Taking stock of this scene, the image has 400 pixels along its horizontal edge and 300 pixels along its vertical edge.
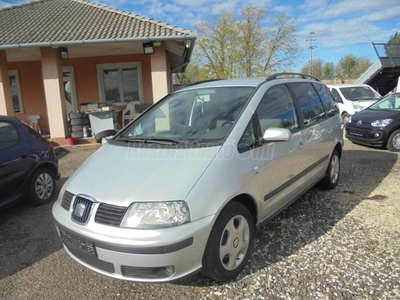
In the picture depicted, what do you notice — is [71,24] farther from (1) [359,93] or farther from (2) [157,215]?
→ (1) [359,93]

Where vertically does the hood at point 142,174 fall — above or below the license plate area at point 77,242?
above

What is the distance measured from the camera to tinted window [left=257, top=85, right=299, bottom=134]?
10.1ft

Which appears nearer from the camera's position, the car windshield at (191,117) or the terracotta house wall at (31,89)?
the car windshield at (191,117)

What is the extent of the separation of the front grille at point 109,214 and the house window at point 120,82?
9.96 m

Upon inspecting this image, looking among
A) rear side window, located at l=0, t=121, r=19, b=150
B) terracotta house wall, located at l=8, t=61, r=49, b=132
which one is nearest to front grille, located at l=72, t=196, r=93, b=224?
rear side window, located at l=0, t=121, r=19, b=150

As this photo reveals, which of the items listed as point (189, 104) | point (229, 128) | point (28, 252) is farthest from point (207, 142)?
point (28, 252)

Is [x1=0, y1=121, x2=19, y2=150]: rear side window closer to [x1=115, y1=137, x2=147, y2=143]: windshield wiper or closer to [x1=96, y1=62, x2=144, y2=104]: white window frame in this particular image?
[x1=115, y1=137, x2=147, y2=143]: windshield wiper

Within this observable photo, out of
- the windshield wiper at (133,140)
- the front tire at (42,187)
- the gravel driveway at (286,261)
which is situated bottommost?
the gravel driveway at (286,261)

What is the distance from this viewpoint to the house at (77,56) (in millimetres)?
8844

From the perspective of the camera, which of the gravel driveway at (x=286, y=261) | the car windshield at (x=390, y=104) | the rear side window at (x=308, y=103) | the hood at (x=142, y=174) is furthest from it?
the car windshield at (x=390, y=104)

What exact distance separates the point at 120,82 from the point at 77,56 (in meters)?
1.75

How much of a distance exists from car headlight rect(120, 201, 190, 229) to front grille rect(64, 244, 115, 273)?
0.37 meters

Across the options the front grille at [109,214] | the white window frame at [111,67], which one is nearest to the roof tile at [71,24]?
the white window frame at [111,67]

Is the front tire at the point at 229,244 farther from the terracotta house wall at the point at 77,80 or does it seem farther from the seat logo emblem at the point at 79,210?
the terracotta house wall at the point at 77,80
